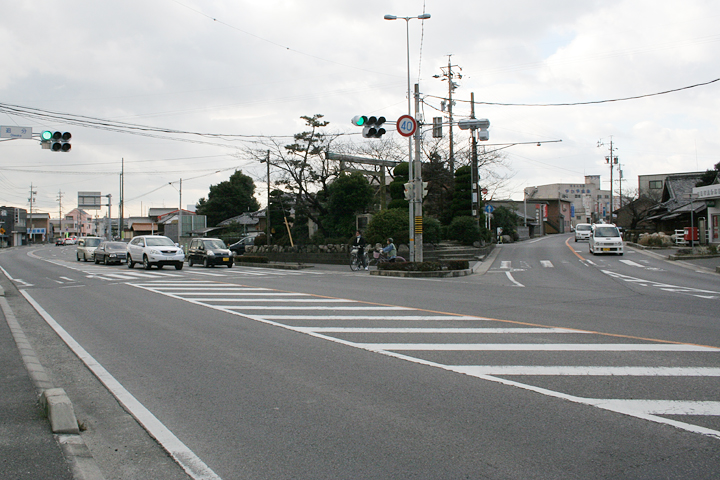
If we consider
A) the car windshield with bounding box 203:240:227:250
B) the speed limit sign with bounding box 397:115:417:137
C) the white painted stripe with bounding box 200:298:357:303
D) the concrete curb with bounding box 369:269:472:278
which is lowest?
the white painted stripe with bounding box 200:298:357:303

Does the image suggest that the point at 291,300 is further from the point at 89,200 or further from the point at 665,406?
the point at 89,200

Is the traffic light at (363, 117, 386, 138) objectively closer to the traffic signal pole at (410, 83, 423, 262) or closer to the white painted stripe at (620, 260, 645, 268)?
the traffic signal pole at (410, 83, 423, 262)

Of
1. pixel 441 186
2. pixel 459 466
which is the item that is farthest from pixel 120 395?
pixel 441 186

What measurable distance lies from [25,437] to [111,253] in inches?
1171

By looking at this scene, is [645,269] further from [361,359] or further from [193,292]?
[361,359]

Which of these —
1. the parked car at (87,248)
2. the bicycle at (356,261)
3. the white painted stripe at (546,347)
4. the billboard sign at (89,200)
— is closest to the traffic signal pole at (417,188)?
the bicycle at (356,261)

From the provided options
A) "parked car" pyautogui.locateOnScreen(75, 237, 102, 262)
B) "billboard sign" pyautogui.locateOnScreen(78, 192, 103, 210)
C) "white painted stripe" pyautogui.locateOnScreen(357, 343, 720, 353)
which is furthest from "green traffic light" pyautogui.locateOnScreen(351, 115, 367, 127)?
"billboard sign" pyautogui.locateOnScreen(78, 192, 103, 210)

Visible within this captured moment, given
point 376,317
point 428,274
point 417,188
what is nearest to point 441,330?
point 376,317

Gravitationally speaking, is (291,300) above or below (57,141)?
below

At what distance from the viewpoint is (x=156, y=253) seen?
25.7m

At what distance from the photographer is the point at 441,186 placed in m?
42.2

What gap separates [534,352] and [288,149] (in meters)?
27.3

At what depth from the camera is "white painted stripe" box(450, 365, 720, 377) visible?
588cm

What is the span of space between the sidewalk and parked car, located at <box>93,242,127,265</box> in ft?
88.7
